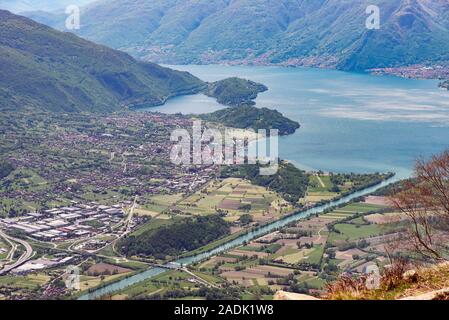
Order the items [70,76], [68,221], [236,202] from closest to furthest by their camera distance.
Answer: [68,221] → [236,202] → [70,76]

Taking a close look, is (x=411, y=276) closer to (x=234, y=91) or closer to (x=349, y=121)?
(x=349, y=121)

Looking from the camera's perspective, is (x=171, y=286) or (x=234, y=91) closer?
(x=171, y=286)

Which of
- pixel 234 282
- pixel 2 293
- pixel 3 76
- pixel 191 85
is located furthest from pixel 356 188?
pixel 191 85

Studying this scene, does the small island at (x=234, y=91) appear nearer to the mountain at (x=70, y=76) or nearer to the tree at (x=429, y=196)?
the mountain at (x=70, y=76)

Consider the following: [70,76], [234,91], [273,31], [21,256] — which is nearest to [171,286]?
[21,256]

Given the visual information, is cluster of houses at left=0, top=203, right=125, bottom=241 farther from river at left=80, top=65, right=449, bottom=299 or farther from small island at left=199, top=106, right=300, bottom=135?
small island at left=199, top=106, right=300, bottom=135

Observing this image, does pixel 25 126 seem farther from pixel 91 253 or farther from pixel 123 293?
pixel 123 293

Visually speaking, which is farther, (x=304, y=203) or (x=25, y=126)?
(x=25, y=126)
